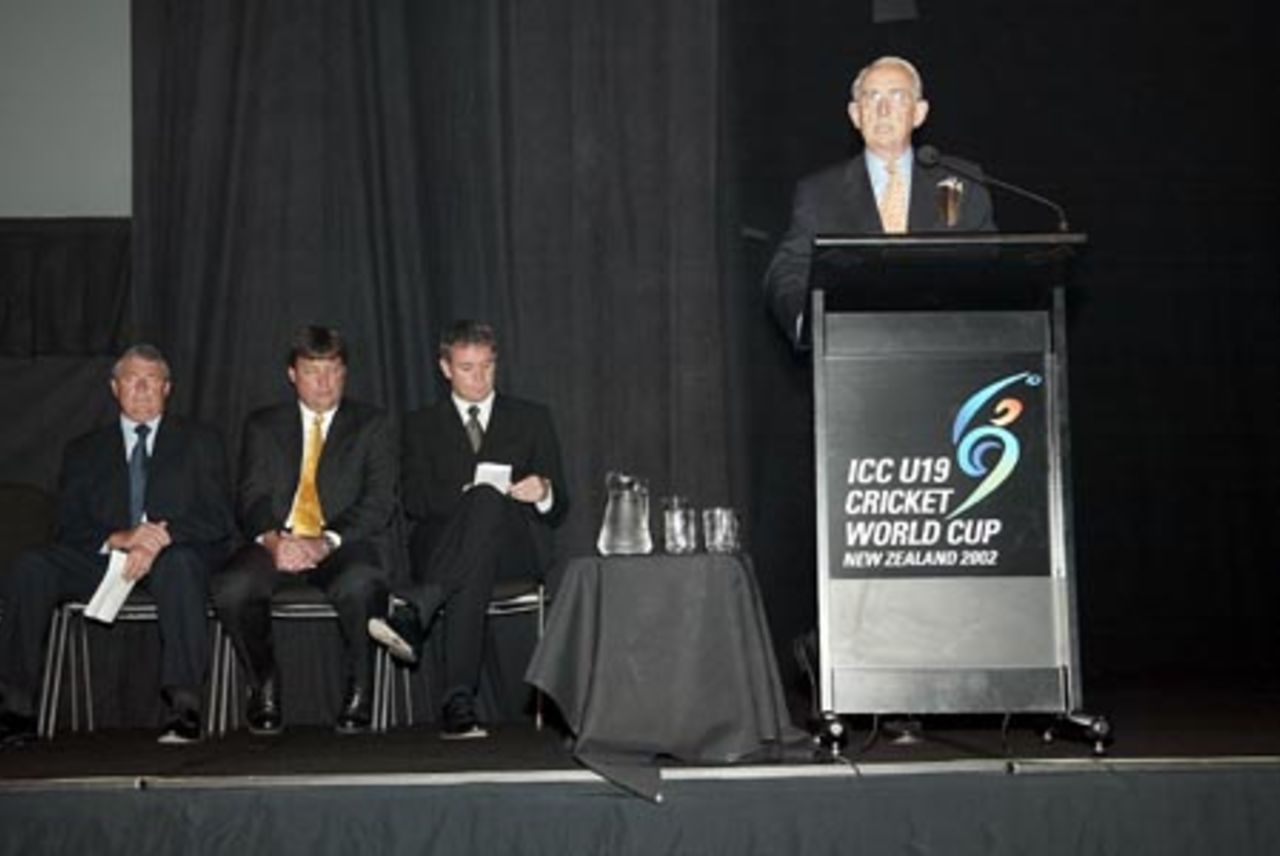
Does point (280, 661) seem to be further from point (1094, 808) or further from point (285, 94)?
point (1094, 808)

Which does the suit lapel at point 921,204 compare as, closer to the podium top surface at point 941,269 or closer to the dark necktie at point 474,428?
the podium top surface at point 941,269

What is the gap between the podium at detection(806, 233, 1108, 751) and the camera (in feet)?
10.0

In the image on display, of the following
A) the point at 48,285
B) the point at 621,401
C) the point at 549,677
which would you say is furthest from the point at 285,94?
the point at 549,677

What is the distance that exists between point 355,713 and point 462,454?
Answer: 934mm

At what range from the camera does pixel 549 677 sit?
3.27 metres

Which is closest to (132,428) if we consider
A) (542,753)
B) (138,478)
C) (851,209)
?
(138,478)

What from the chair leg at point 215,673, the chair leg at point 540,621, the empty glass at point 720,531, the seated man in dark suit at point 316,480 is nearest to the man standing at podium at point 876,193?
the empty glass at point 720,531

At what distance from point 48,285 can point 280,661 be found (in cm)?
156

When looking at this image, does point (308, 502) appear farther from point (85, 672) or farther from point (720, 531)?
point (720, 531)

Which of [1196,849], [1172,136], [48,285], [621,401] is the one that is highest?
[1172,136]

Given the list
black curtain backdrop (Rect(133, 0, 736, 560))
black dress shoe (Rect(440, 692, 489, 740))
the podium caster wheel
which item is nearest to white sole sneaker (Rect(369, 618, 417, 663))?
black dress shoe (Rect(440, 692, 489, 740))

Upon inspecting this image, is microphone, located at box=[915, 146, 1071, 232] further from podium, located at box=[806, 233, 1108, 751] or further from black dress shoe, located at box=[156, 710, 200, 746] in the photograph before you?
black dress shoe, located at box=[156, 710, 200, 746]

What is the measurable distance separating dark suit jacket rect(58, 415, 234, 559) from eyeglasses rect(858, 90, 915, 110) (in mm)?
2430

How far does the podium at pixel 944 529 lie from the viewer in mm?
3049
